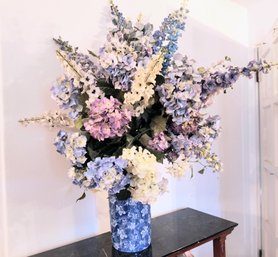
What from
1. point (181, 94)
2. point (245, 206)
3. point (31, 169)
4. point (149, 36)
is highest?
point (149, 36)

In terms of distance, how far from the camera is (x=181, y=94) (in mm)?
857

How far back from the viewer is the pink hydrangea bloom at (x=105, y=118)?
0.84 m

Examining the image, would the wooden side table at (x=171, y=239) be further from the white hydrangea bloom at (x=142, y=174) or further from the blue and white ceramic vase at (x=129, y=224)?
the white hydrangea bloom at (x=142, y=174)

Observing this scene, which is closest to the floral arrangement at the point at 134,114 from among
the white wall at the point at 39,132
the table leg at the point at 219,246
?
the white wall at the point at 39,132

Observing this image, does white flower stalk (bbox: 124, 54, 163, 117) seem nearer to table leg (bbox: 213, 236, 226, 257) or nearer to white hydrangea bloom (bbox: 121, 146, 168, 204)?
white hydrangea bloom (bbox: 121, 146, 168, 204)

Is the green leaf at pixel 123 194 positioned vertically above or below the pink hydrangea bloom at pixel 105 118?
below

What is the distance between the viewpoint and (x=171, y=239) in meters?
1.17

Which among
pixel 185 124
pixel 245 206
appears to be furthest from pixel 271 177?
pixel 185 124

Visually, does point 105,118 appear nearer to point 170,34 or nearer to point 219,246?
point 170,34

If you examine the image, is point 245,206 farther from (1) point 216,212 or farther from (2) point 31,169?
(2) point 31,169

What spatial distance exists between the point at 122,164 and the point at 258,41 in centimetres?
163

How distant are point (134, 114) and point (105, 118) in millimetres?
106

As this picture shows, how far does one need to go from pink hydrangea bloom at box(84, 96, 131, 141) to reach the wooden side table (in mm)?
512

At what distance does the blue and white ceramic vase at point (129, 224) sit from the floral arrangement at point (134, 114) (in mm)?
70
